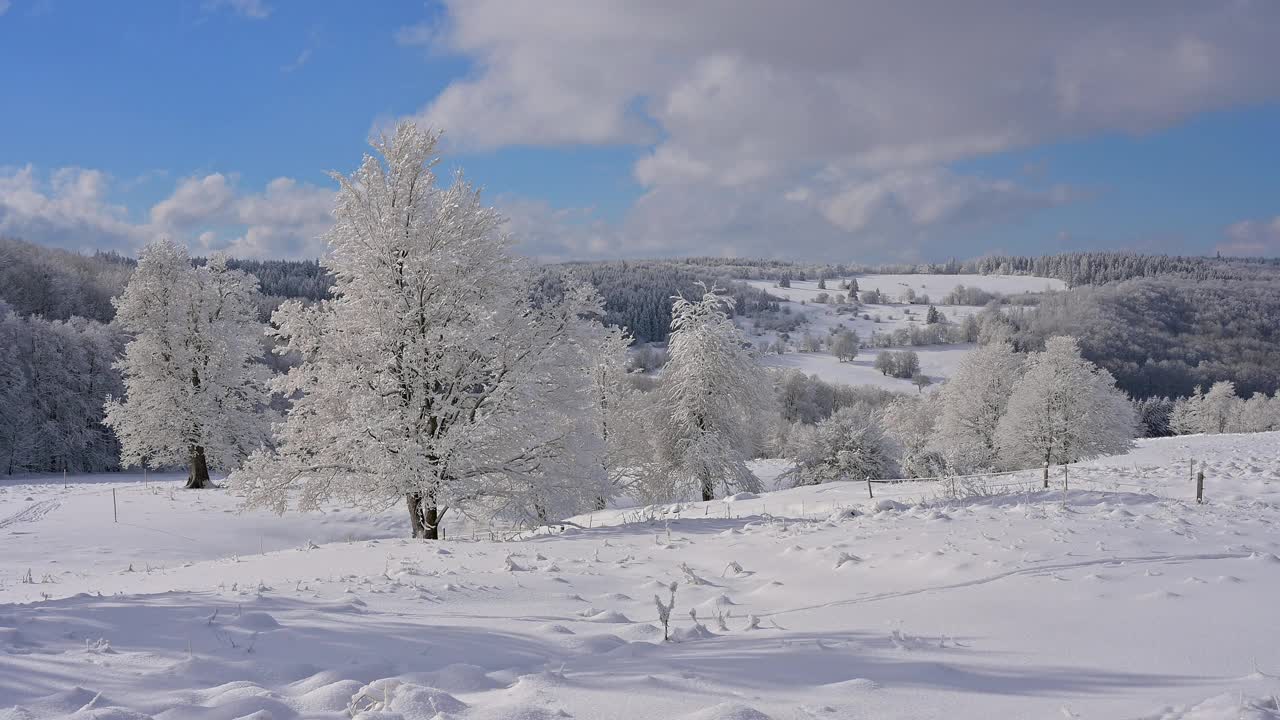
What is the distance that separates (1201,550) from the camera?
6.96m

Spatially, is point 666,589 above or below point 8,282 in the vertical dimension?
below

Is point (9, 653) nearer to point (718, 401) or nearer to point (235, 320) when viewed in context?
point (718, 401)

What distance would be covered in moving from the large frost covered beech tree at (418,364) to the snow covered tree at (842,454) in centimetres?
2514

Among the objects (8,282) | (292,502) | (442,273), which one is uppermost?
(8,282)

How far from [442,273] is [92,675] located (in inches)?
376

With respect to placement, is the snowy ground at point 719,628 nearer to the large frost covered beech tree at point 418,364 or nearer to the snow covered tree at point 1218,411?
the large frost covered beech tree at point 418,364

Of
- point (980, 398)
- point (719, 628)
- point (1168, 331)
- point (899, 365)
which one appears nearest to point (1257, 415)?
point (899, 365)

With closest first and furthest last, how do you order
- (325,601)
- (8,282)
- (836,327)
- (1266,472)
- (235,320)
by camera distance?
1. (325,601)
2. (1266,472)
3. (235,320)
4. (8,282)
5. (836,327)

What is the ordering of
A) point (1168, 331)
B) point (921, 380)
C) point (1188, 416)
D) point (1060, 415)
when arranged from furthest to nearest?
1. point (1168, 331)
2. point (921, 380)
3. point (1188, 416)
4. point (1060, 415)

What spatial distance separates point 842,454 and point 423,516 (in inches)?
1048

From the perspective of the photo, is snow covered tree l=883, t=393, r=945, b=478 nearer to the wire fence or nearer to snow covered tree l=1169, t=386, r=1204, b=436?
the wire fence

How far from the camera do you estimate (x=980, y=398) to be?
3944 cm

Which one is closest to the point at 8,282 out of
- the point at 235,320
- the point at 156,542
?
the point at 235,320

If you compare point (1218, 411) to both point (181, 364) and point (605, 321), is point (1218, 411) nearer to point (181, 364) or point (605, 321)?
point (605, 321)
